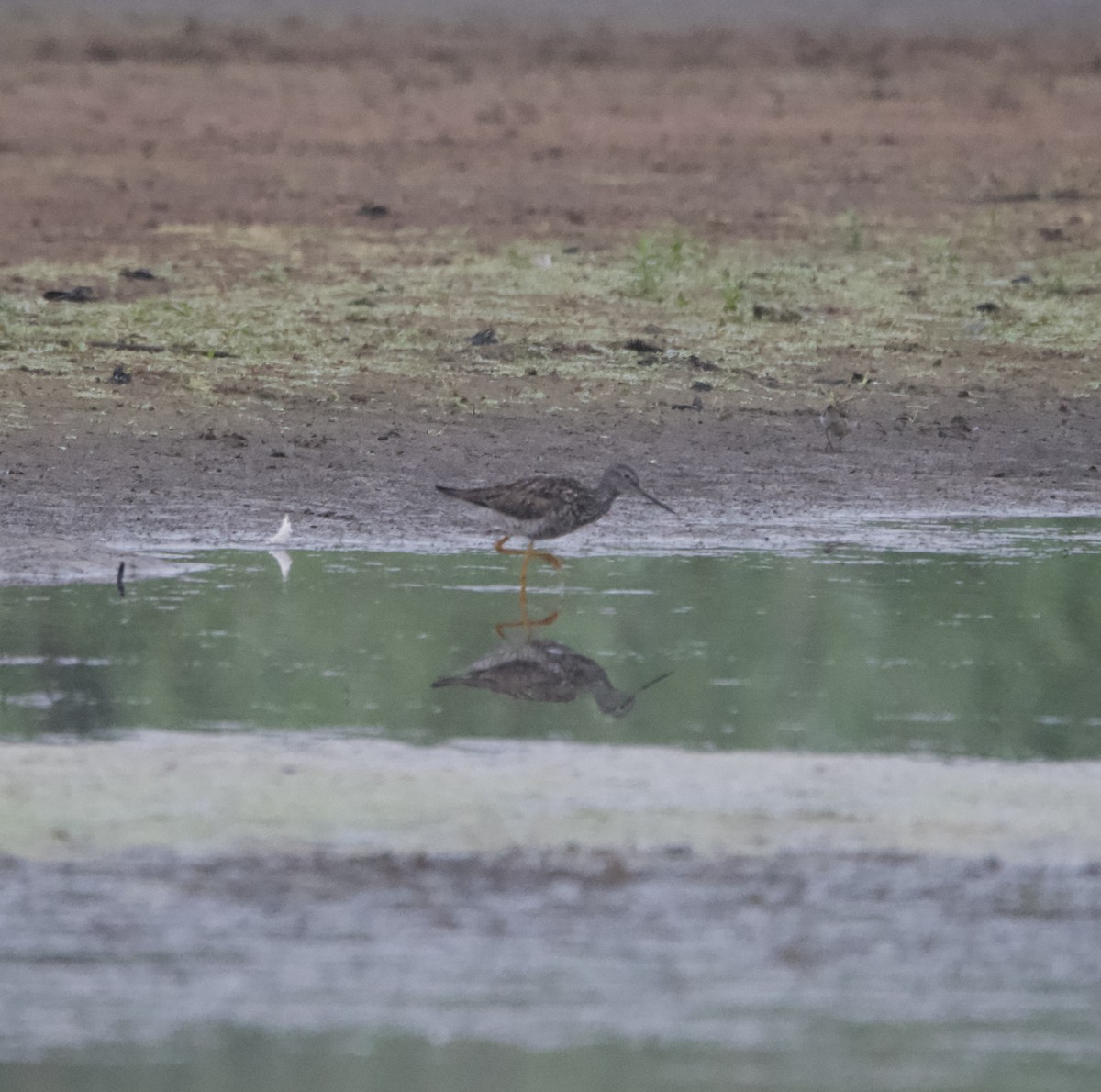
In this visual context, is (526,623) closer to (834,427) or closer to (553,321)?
(834,427)

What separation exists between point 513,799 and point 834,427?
20.5 ft

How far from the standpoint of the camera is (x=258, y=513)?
10.2m

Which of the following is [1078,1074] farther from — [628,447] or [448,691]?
[628,447]

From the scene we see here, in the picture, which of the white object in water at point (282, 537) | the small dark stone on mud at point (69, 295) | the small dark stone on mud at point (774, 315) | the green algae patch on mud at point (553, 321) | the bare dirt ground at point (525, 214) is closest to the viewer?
the white object in water at point (282, 537)

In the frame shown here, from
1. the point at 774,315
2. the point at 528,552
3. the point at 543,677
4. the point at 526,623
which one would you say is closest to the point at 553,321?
the point at 774,315

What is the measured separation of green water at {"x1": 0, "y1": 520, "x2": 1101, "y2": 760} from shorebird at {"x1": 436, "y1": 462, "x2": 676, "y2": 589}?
17 centimetres

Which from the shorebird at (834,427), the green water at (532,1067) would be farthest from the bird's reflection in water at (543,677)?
the shorebird at (834,427)

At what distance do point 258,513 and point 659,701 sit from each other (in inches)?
137

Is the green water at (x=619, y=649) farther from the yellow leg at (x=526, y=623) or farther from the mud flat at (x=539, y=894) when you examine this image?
the mud flat at (x=539, y=894)

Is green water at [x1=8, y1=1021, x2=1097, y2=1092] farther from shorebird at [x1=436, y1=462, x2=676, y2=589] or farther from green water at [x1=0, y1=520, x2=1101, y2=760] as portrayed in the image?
shorebird at [x1=436, y1=462, x2=676, y2=589]

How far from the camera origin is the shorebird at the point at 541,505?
9055 millimetres

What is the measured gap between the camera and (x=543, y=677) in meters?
7.38

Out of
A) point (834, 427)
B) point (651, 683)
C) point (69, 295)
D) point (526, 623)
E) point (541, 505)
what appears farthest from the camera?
point (69, 295)

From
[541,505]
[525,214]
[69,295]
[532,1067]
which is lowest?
[532,1067]
